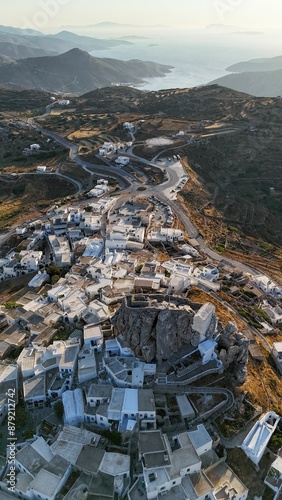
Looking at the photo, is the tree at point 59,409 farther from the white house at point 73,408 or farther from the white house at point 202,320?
the white house at point 202,320

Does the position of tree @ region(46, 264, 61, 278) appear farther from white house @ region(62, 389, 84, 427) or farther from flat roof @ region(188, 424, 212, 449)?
flat roof @ region(188, 424, 212, 449)

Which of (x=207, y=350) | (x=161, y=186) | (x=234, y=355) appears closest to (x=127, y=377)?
(x=207, y=350)

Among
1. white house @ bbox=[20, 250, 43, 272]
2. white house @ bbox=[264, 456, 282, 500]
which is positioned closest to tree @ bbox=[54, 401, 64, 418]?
white house @ bbox=[264, 456, 282, 500]

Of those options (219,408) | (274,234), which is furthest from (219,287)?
(274,234)

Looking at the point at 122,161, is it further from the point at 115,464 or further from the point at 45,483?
the point at 45,483

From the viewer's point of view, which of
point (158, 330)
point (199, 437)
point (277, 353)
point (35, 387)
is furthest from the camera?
point (277, 353)

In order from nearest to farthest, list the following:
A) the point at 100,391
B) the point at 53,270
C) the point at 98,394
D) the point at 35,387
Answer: the point at 98,394
the point at 100,391
the point at 35,387
the point at 53,270
